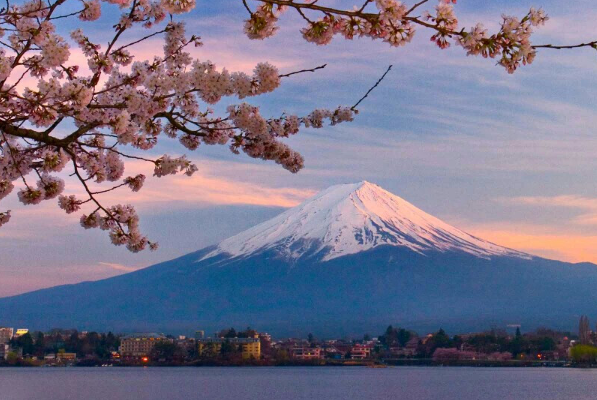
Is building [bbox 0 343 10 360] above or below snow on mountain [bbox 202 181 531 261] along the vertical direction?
below

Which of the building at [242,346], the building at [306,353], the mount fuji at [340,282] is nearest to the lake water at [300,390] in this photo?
the building at [242,346]

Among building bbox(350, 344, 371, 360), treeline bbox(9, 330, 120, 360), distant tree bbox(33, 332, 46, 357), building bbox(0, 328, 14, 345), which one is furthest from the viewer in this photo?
building bbox(0, 328, 14, 345)

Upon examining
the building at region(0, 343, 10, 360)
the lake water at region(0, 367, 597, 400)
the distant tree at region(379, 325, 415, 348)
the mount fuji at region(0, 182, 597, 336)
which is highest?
the mount fuji at region(0, 182, 597, 336)

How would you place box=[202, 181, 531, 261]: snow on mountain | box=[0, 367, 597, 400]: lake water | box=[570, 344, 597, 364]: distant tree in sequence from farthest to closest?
box=[202, 181, 531, 261]: snow on mountain → box=[570, 344, 597, 364]: distant tree → box=[0, 367, 597, 400]: lake water

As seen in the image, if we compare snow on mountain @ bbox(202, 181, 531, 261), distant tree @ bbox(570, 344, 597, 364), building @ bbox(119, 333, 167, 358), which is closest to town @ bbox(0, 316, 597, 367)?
building @ bbox(119, 333, 167, 358)

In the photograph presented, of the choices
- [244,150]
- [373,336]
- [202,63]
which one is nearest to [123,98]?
[202,63]

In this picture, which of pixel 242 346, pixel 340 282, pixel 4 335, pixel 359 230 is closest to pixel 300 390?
pixel 242 346

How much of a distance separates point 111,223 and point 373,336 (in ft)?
419

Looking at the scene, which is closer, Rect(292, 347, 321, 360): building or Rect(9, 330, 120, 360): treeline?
Rect(292, 347, 321, 360): building

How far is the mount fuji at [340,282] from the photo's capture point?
15412 cm

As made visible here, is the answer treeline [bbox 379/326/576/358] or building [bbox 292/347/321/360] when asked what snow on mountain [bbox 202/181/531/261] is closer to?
building [bbox 292/347/321/360]

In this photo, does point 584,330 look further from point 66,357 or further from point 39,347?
point 39,347

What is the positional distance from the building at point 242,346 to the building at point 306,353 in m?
5.56

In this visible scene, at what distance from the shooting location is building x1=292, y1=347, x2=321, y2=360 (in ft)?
298
